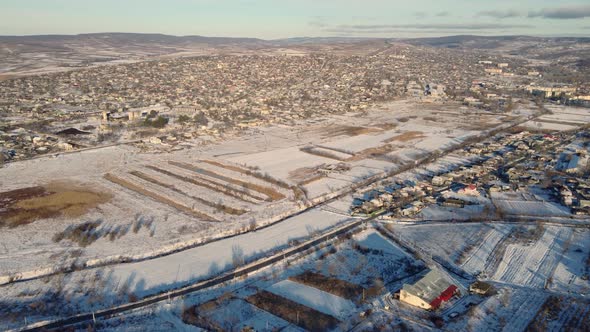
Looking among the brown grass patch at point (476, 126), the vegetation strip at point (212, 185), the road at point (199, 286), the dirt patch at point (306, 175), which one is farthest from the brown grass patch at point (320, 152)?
the brown grass patch at point (476, 126)

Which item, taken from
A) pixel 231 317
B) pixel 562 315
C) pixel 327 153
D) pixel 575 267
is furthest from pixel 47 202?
pixel 575 267

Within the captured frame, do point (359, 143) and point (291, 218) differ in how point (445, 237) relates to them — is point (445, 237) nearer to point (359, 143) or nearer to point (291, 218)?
point (291, 218)

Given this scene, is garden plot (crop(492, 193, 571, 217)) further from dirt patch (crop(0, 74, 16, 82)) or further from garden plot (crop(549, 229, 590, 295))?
dirt patch (crop(0, 74, 16, 82))

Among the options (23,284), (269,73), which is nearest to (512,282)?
(23,284)

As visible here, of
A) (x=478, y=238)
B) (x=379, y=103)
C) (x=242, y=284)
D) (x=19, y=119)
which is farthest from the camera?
(x=379, y=103)

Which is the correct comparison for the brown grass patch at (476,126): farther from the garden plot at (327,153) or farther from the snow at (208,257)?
the snow at (208,257)

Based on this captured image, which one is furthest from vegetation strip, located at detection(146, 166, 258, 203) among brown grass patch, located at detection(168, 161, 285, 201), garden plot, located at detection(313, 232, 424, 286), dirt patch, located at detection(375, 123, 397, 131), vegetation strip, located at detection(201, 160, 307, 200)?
dirt patch, located at detection(375, 123, 397, 131)

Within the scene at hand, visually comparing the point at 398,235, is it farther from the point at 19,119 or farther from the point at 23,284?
the point at 19,119
